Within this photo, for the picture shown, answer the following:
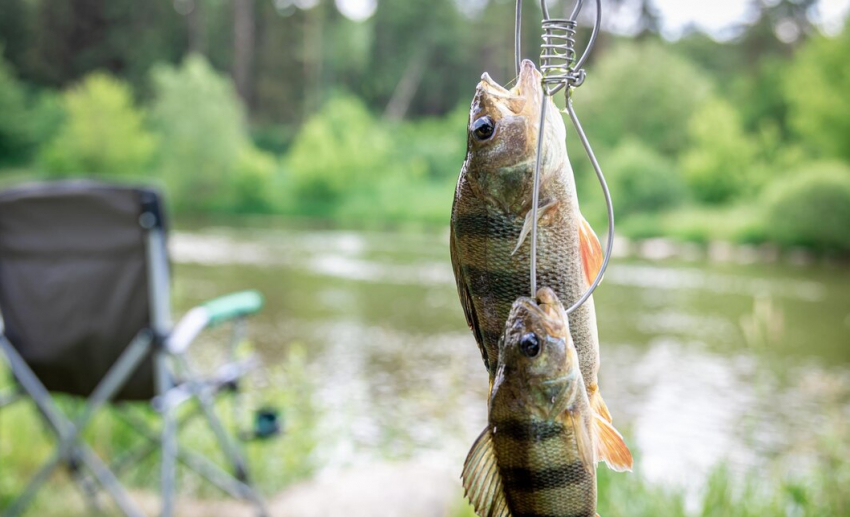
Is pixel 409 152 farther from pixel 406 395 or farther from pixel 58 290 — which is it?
pixel 58 290

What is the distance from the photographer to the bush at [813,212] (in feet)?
66.8

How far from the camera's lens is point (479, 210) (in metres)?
0.99

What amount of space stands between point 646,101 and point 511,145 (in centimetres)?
3222

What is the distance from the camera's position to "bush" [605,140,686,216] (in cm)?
2553

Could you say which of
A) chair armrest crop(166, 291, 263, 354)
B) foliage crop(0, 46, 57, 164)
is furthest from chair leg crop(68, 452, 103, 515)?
foliage crop(0, 46, 57, 164)

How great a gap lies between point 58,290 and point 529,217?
128 inches

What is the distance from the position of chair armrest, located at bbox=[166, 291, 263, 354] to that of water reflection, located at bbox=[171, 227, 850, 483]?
4.90 ft

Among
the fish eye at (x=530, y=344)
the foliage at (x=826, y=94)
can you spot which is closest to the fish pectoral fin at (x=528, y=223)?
the fish eye at (x=530, y=344)

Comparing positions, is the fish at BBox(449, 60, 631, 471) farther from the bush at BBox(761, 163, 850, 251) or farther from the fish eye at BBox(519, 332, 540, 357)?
the bush at BBox(761, 163, 850, 251)

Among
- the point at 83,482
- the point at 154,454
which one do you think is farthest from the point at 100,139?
the point at 83,482

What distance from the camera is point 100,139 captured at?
34.0 metres

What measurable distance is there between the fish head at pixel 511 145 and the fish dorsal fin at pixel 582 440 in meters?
0.24

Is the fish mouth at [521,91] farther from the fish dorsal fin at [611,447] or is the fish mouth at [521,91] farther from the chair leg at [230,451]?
the chair leg at [230,451]

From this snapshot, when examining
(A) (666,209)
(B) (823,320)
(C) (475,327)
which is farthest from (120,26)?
(C) (475,327)
